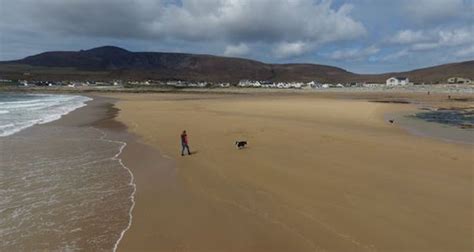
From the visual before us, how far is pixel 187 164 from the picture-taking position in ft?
46.9

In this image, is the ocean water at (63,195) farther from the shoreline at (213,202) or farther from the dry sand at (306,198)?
the dry sand at (306,198)

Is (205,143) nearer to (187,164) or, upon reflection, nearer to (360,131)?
(187,164)

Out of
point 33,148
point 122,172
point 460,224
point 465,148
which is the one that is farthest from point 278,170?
point 33,148

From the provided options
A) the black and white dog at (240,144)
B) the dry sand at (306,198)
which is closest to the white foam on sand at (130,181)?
the dry sand at (306,198)

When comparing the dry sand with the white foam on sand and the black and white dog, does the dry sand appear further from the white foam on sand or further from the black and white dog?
the black and white dog

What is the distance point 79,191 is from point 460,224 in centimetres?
875

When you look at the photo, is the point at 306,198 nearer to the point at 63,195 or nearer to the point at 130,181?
the point at 130,181

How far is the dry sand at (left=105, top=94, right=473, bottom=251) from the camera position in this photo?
7414mm

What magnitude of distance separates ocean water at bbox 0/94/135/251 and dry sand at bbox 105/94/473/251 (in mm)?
546

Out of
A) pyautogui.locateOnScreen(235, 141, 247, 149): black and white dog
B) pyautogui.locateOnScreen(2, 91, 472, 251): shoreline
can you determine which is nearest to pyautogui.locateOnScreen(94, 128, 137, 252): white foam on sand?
pyautogui.locateOnScreen(2, 91, 472, 251): shoreline

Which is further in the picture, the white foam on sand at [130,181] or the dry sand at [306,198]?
the white foam on sand at [130,181]

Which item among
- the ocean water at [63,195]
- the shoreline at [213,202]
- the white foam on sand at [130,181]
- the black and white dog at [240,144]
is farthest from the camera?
the black and white dog at [240,144]

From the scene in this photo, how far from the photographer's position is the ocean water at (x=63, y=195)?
7.57 meters

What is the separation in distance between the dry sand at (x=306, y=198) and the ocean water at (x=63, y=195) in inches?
21.5
